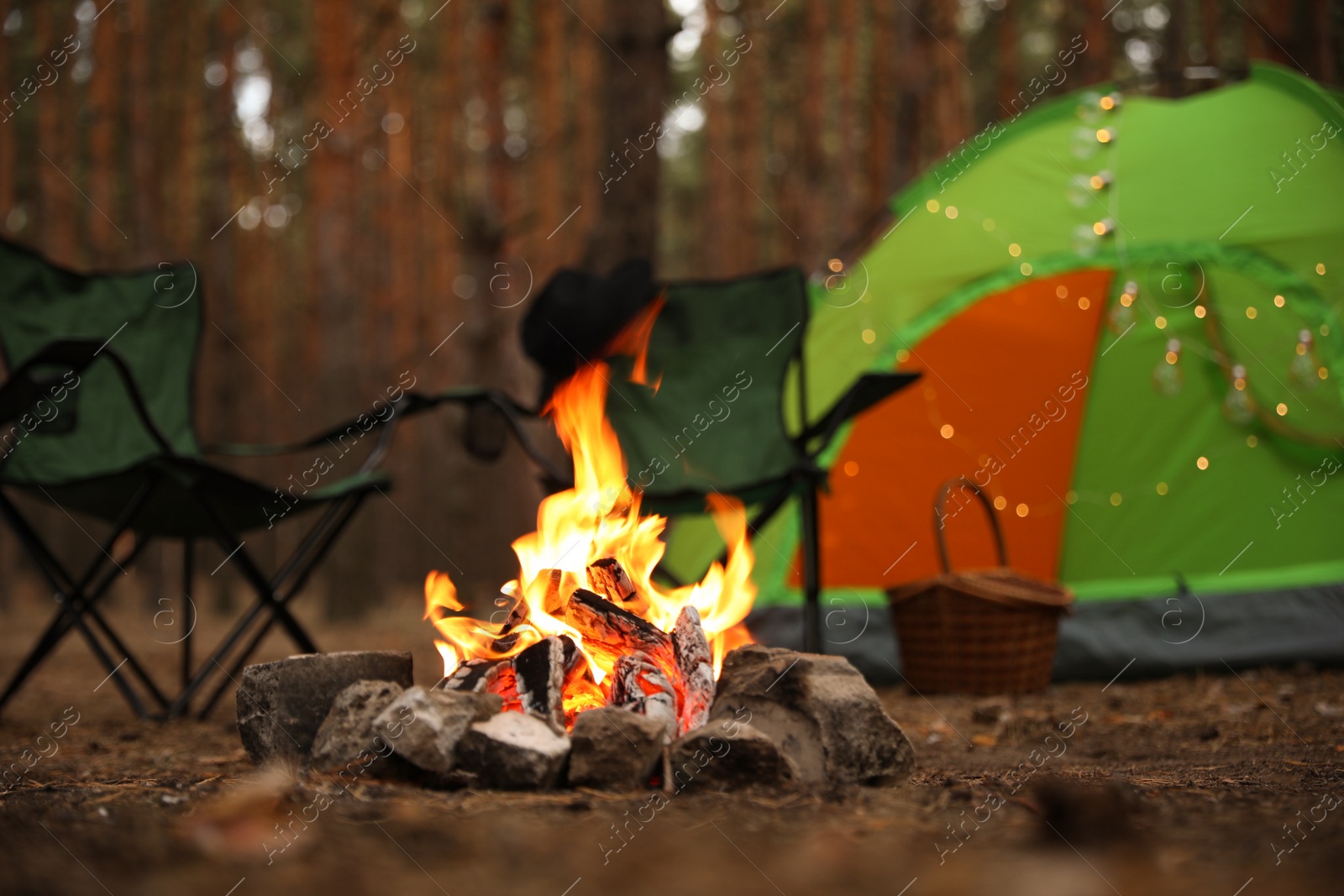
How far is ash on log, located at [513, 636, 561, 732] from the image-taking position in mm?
1923

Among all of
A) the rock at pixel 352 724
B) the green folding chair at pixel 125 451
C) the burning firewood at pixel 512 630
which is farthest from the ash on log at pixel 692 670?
the green folding chair at pixel 125 451

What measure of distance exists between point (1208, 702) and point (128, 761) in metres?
2.54

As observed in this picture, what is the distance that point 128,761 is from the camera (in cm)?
219

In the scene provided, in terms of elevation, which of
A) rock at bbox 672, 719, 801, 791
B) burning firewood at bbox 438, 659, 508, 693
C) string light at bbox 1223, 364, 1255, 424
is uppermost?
burning firewood at bbox 438, 659, 508, 693

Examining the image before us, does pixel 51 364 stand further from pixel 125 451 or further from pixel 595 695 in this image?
pixel 595 695

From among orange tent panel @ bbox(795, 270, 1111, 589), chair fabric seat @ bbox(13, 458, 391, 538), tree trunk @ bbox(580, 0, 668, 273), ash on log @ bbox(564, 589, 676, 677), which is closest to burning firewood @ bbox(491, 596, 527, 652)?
ash on log @ bbox(564, 589, 676, 677)

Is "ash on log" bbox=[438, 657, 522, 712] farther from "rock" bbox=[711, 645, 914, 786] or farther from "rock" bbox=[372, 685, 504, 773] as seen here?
"rock" bbox=[711, 645, 914, 786]

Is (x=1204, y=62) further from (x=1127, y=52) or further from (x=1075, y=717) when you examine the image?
(x=1075, y=717)

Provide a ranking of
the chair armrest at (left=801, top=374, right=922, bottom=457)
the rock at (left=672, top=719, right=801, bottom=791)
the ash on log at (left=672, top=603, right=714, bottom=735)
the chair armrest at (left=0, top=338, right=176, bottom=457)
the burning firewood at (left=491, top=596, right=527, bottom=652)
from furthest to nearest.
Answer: the chair armrest at (left=801, top=374, right=922, bottom=457) < the chair armrest at (left=0, top=338, right=176, bottom=457) < the burning firewood at (left=491, top=596, right=527, bottom=652) < the ash on log at (left=672, top=603, right=714, bottom=735) < the rock at (left=672, top=719, right=801, bottom=791)

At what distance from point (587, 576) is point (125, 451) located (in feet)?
5.48

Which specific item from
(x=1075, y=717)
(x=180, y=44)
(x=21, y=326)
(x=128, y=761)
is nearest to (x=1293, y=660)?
(x=1075, y=717)

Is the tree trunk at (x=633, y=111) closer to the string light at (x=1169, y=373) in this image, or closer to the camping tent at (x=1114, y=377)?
the camping tent at (x=1114, y=377)

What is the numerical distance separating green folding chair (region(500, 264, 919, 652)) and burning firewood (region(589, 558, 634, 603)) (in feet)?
1.96

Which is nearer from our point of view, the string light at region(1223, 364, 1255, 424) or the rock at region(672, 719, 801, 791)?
the rock at region(672, 719, 801, 791)
